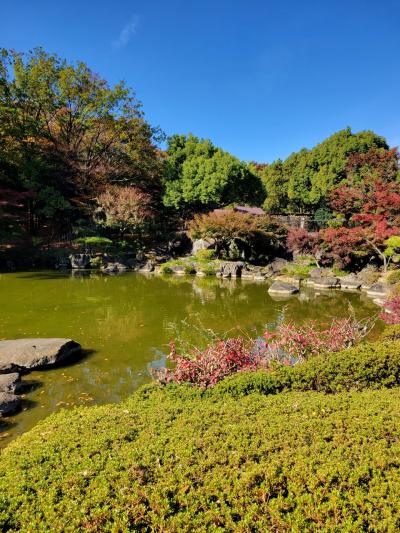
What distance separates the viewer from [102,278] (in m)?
17.8

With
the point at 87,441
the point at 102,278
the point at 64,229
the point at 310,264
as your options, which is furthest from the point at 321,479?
the point at 64,229

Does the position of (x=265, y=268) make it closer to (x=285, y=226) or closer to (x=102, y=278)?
(x=285, y=226)

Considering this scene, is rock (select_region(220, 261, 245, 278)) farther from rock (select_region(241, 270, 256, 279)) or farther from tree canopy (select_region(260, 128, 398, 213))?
tree canopy (select_region(260, 128, 398, 213))

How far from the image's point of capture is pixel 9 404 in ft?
16.2

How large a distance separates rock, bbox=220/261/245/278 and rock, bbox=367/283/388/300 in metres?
7.29

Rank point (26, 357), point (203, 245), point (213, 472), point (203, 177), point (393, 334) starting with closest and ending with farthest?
1. point (213, 472)
2. point (393, 334)
3. point (26, 357)
4. point (203, 245)
5. point (203, 177)

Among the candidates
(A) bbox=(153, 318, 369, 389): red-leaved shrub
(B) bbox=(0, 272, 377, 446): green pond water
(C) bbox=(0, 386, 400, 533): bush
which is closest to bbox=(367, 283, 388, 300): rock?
(B) bbox=(0, 272, 377, 446): green pond water

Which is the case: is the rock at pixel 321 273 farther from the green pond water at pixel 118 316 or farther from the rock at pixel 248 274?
the rock at pixel 248 274

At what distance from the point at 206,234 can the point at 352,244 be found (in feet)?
27.8

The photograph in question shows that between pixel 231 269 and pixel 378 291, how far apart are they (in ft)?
26.7

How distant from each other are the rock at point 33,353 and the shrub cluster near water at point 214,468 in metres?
3.18

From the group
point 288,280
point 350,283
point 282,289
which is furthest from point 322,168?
point 282,289

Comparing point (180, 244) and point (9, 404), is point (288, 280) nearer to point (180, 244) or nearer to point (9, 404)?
point (180, 244)

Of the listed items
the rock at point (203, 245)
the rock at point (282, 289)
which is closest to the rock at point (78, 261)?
the rock at point (203, 245)
